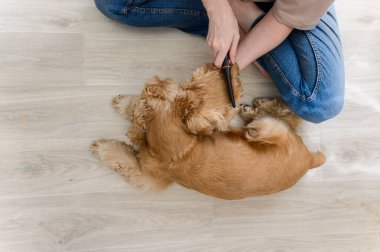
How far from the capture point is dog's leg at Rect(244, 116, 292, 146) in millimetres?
1427

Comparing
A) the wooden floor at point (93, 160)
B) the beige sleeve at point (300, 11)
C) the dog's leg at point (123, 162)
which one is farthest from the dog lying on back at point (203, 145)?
the beige sleeve at point (300, 11)

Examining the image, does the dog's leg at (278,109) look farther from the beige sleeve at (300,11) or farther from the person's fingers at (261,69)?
the beige sleeve at (300,11)

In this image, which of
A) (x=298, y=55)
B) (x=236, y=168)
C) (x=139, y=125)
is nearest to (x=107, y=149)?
(x=139, y=125)

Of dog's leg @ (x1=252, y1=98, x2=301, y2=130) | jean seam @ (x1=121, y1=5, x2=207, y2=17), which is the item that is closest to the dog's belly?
dog's leg @ (x1=252, y1=98, x2=301, y2=130)

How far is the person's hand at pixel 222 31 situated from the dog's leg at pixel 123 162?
59 cm

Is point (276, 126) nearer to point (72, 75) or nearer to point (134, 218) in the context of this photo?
point (134, 218)

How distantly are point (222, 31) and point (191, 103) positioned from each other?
25cm

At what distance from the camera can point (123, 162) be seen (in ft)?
5.03

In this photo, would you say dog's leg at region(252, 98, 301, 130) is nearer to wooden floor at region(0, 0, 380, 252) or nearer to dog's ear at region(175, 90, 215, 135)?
wooden floor at region(0, 0, 380, 252)

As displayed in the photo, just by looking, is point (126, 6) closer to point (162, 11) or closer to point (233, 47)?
point (162, 11)

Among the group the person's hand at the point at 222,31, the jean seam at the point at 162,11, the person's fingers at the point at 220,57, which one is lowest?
the jean seam at the point at 162,11

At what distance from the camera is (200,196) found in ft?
5.46

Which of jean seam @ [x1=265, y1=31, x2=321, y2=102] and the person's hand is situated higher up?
the person's hand

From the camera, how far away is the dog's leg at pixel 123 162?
1.53 meters
